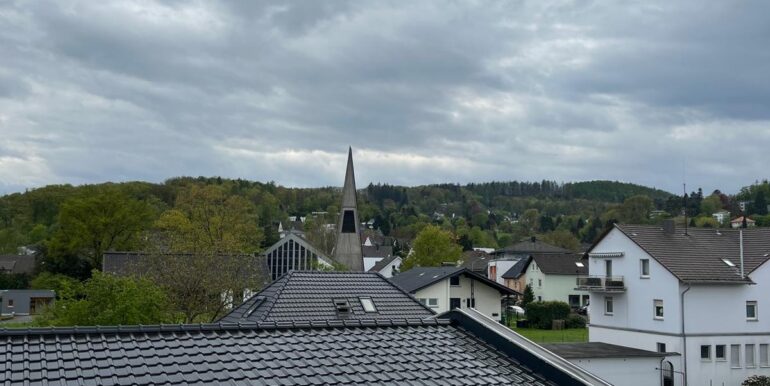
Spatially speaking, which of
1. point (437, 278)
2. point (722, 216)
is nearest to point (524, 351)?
point (437, 278)

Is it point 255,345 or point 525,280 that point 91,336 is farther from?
point 525,280

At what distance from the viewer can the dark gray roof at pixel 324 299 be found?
23.0 meters

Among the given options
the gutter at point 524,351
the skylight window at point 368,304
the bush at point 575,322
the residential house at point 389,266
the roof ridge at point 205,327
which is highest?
the roof ridge at point 205,327

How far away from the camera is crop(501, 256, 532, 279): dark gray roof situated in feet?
260

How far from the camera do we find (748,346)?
35750mm

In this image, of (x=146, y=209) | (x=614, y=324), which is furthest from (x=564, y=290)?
(x=146, y=209)

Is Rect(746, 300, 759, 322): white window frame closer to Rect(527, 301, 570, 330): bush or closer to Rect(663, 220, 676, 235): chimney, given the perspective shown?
Rect(663, 220, 676, 235): chimney

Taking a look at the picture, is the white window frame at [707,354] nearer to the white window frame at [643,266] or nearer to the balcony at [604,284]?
the white window frame at [643,266]

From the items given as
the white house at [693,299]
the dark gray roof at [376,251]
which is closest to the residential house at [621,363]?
the white house at [693,299]

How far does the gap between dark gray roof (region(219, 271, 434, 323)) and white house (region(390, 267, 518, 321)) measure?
2117 cm

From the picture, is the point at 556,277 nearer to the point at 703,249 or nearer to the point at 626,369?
the point at 703,249

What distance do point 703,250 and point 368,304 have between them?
22.5m

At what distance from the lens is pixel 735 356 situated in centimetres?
3538

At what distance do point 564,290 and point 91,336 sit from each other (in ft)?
232
